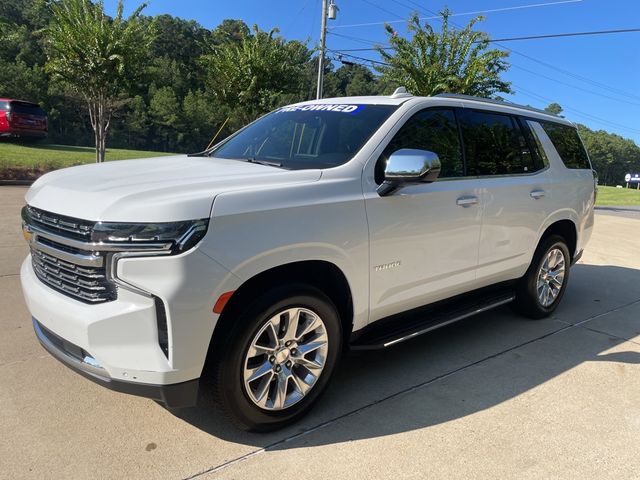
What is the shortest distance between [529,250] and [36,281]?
12.8 feet

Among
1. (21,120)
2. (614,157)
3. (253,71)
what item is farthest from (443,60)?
(614,157)

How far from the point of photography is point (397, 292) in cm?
331

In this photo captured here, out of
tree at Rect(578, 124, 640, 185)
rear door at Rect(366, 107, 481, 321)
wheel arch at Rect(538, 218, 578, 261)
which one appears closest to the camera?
rear door at Rect(366, 107, 481, 321)

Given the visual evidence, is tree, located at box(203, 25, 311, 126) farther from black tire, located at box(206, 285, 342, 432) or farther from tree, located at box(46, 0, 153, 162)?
black tire, located at box(206, 285, 342, 432)

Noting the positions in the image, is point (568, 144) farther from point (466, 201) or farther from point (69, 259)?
point (69, 259)

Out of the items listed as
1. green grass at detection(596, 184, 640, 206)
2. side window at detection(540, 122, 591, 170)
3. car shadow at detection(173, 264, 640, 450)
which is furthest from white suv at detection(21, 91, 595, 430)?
green grass at detection(596, 184, 640, 206)

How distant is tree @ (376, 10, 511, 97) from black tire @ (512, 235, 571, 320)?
1032 cm

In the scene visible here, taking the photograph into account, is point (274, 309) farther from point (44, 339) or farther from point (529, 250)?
point (529, 250)

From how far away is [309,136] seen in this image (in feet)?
12.1

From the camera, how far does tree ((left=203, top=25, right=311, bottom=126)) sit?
1548cm

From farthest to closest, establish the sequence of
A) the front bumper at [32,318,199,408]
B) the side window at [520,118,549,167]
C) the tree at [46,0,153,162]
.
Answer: the tree at [46,0,153,162] < the side window at [520,118,549,167] < the front bumper at [32,318,199,408]

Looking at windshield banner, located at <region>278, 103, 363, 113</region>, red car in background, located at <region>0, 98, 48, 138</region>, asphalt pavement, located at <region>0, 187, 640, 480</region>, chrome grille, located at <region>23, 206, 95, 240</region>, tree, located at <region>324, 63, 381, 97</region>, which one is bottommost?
asphalt pavement, located at <region>0, 187, 640, 480</region>

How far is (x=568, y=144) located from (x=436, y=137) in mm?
2319

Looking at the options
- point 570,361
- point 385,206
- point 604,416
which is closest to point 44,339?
point 385,206
